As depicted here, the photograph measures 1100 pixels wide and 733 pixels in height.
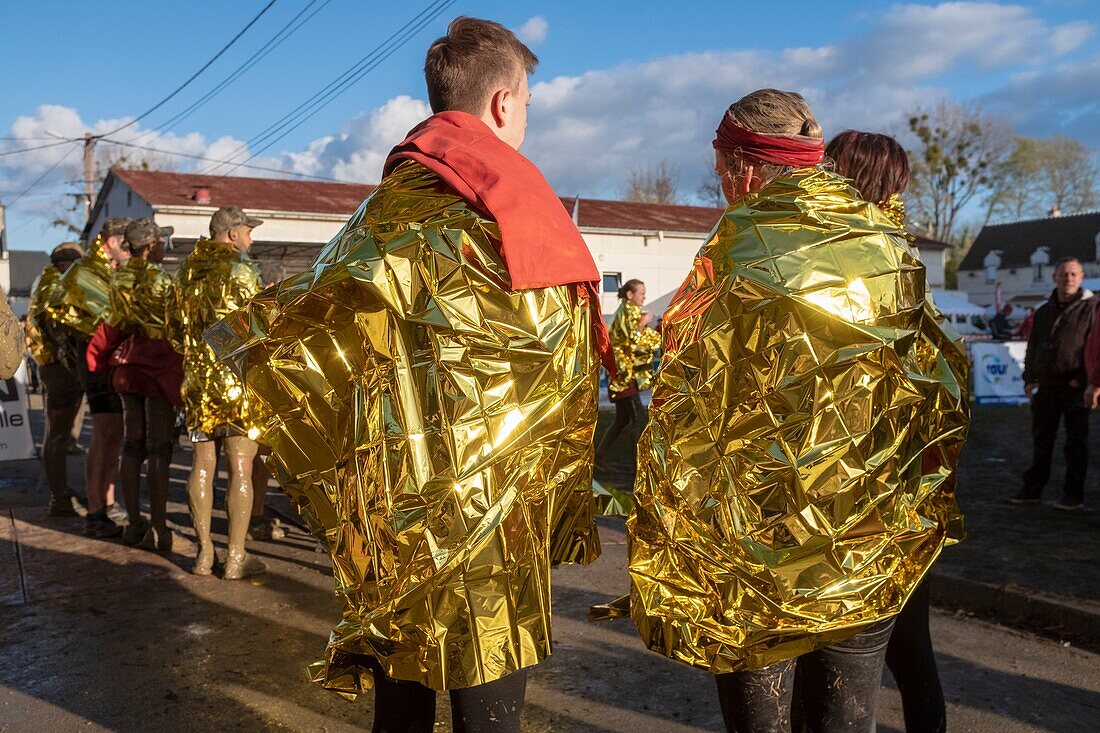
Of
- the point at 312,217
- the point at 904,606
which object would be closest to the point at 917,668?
the point at 904,606

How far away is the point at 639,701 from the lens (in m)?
3.87

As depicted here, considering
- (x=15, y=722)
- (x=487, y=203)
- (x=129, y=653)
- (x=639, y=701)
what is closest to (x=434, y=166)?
(x=487, y=203)

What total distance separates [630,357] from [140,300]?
482 centimetres

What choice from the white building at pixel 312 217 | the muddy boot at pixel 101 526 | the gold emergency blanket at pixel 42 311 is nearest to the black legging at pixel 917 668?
the muddy boot at pixel 101 526

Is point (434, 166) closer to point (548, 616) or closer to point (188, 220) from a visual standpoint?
point (548, 616)

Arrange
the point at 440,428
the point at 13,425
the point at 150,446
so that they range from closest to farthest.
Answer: the point at 440,428 → the point at 150,446 → the point at 13,425

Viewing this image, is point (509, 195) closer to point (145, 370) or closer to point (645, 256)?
point (145, 370)

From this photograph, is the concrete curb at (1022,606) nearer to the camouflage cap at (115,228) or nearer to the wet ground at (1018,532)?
the wet ground at (1018,532)

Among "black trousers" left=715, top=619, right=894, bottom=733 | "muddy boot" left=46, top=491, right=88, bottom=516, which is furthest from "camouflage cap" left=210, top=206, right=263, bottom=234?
"black trousers" left=715, top=619, right=894, bottom=733

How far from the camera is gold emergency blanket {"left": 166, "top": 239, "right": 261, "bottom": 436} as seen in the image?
5.43 m

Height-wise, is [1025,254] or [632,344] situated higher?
[1025,254]

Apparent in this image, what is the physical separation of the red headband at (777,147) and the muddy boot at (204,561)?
4.74 metres

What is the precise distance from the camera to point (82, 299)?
673cm

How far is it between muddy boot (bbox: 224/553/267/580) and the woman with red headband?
419 centimetres
